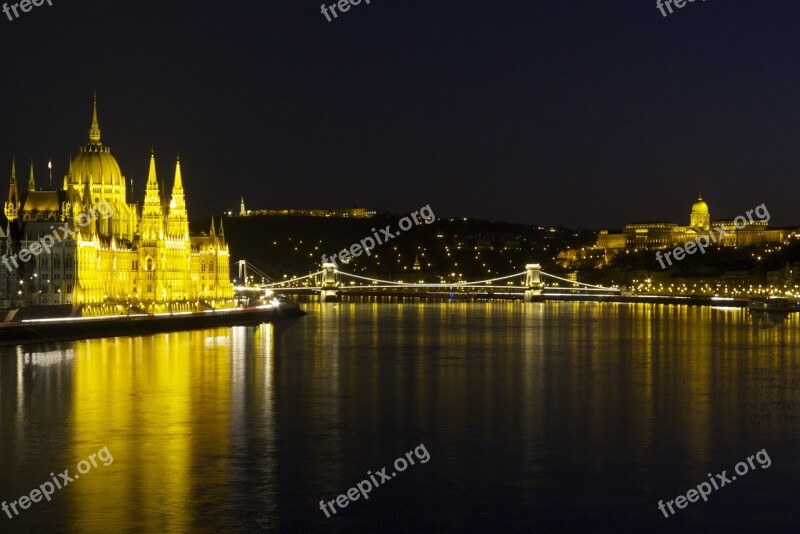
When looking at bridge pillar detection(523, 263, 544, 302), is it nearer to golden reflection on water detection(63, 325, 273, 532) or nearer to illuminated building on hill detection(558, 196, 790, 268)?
illuminated building on hill detection(558, 196, 790, 268)

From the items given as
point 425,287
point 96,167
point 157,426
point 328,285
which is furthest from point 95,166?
point 157,426

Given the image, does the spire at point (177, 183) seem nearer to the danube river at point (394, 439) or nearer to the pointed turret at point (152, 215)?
the pointed turret at point (152, 215)

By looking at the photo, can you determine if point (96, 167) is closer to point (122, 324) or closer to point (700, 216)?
point (122, 324)

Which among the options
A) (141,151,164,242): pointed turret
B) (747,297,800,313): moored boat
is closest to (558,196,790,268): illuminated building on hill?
(747,297,800,313): moored boat

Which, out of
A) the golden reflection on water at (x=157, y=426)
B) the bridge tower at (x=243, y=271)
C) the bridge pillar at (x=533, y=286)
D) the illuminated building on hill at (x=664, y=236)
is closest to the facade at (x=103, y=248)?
the golden reflection on water at (x=157, y=426)

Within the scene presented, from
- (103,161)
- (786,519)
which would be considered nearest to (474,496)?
(786,519)
